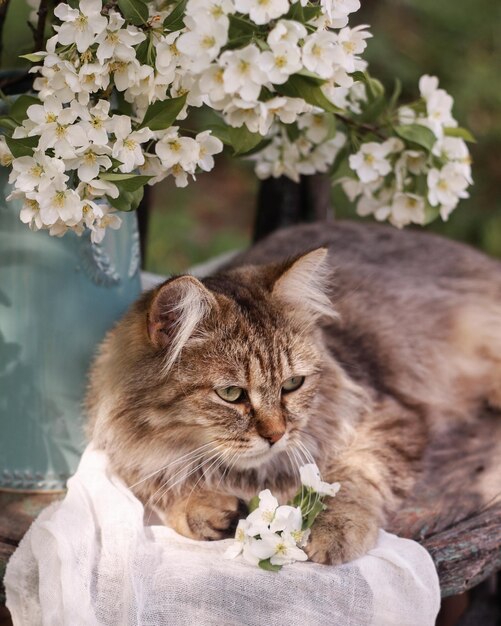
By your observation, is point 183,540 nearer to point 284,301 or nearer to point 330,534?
point 330,534

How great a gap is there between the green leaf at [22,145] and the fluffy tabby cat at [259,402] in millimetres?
305

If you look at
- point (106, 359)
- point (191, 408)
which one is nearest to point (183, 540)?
point (191, 408)

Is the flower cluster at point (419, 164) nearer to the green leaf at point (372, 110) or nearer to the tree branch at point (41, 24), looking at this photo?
the green leaf at point (372, 110)

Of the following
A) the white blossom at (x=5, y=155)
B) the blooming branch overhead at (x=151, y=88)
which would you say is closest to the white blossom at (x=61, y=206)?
the blooming branch overhead at (x=151, y=88)

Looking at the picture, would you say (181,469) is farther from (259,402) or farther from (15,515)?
(15,515)

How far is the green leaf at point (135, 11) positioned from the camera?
4.41 ft

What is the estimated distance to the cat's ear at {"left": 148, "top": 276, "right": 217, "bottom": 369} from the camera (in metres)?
1.47

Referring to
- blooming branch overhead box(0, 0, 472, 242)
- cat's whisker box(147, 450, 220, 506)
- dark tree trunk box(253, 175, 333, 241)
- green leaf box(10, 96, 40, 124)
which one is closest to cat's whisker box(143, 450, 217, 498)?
cat's whisker box(147, 450, 220, 506)

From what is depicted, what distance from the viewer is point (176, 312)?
1.52 m

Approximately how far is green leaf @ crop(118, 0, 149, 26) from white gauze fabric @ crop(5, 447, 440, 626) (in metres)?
0.83

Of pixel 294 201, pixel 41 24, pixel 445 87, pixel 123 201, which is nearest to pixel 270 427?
pixel 123 201

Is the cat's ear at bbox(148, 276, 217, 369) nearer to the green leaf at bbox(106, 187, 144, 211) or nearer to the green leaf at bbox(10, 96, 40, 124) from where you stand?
the green leaf at bbox(106, 187, 144, 211)

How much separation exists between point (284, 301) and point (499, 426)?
76 centimetres

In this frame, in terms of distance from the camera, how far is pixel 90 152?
1369 millimetres
